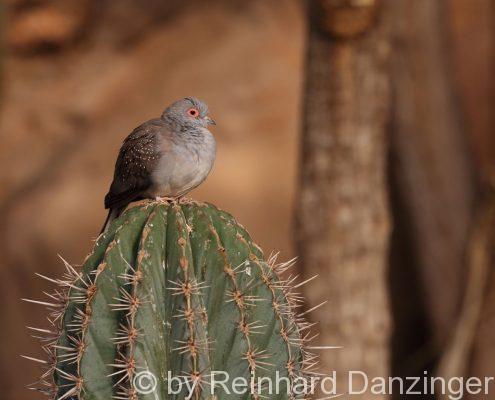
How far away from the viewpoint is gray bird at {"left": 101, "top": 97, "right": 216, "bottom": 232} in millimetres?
4711

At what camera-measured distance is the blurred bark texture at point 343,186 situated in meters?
6.61

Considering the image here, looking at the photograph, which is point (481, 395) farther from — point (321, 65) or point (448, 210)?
point (321, 65)

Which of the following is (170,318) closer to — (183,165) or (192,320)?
(192,320)

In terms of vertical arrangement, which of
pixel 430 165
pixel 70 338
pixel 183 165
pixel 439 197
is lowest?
pixel 70 338

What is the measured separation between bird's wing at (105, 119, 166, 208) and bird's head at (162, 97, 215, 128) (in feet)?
0.27

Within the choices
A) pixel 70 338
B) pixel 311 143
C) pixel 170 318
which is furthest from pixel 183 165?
pixel 311 143

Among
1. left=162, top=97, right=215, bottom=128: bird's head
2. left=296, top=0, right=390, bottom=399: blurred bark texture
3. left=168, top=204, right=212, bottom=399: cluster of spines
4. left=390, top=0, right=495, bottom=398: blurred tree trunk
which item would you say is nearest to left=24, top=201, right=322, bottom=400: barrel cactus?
left=168, top=204, right=212, bottom=399: cluster of spines

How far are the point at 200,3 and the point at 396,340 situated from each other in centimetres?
478

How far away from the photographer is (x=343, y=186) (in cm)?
665

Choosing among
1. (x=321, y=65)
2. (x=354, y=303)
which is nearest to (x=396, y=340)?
(x=354, y=303)
